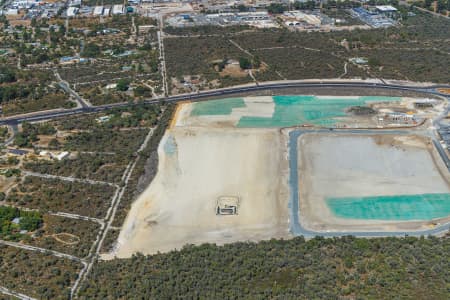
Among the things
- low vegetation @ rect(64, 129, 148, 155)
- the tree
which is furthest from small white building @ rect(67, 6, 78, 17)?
low vegetation @ rect(64, 129, 148, 155)

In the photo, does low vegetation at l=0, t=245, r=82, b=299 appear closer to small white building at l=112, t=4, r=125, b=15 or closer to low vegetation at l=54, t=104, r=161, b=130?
low vegetation at l=54, t=104, r=161, b=130

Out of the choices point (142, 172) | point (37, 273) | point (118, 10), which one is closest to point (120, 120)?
point (142, 172)

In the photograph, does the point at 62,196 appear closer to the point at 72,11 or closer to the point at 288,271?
the point at 288,271

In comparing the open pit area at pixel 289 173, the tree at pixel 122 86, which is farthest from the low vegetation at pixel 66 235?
the tree at pixel 122 86

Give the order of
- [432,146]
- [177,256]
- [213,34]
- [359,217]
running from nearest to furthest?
[177,256] < [359,217] < [432,146] < [213,34]

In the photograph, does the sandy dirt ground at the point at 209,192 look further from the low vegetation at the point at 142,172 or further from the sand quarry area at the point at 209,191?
the low vegetation at the point at 142,172

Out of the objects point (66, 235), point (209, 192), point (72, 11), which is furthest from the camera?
point (72, 11)

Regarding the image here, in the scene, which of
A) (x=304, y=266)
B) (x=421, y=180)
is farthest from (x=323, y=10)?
(x=304, y=266)

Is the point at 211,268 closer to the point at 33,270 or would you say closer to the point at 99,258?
the point at 99,258
